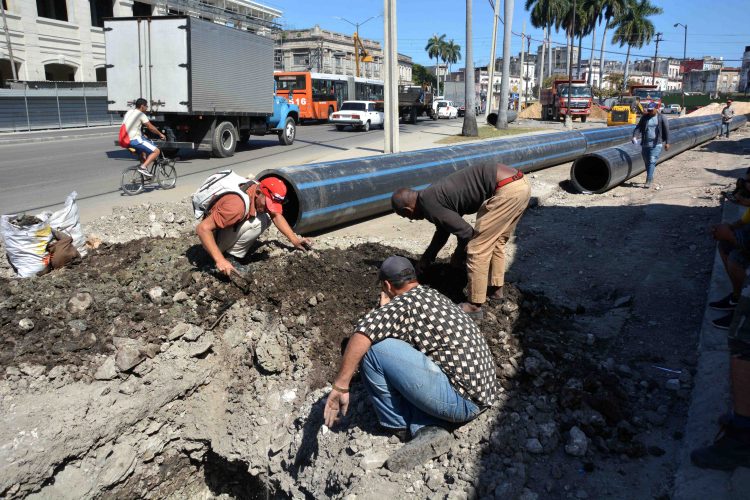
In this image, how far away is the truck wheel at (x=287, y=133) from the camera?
19938 millimetres

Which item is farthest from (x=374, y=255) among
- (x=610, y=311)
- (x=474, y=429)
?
(x=474, y=429)

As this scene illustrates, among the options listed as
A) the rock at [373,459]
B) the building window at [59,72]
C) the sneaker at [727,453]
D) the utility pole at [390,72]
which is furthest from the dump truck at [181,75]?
the building window at [59,72]

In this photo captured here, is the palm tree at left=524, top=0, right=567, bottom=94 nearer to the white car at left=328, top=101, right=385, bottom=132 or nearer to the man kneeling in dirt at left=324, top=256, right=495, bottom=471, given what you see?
the white car at left=328, top=101, right=385, bottom=132

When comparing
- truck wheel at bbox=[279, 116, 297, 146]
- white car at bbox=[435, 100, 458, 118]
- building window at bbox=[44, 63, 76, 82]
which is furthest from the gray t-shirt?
building window at bbox=[44, 63, 76, 82]

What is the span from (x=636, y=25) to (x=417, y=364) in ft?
263

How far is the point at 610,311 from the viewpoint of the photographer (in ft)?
17.1

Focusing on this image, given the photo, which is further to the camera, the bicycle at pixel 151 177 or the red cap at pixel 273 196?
the bicycle at pixel 151 177

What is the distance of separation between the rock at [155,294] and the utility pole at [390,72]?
11385 mm

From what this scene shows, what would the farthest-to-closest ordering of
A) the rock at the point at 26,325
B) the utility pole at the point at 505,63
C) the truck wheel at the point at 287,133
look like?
1. the utility pole at the point at 505,63
2. the truck wheel at the point at 287,133
3. the rock at the point at 26,325

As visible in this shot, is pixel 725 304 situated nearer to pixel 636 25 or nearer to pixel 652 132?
pixel 652 132

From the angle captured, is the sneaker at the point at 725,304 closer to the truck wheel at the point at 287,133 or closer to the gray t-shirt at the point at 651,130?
the gray t-shirt at the point at 651,130

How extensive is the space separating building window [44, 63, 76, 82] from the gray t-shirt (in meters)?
36.4

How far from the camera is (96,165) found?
13898mm

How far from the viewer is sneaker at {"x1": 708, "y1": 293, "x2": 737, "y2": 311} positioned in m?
4.66
